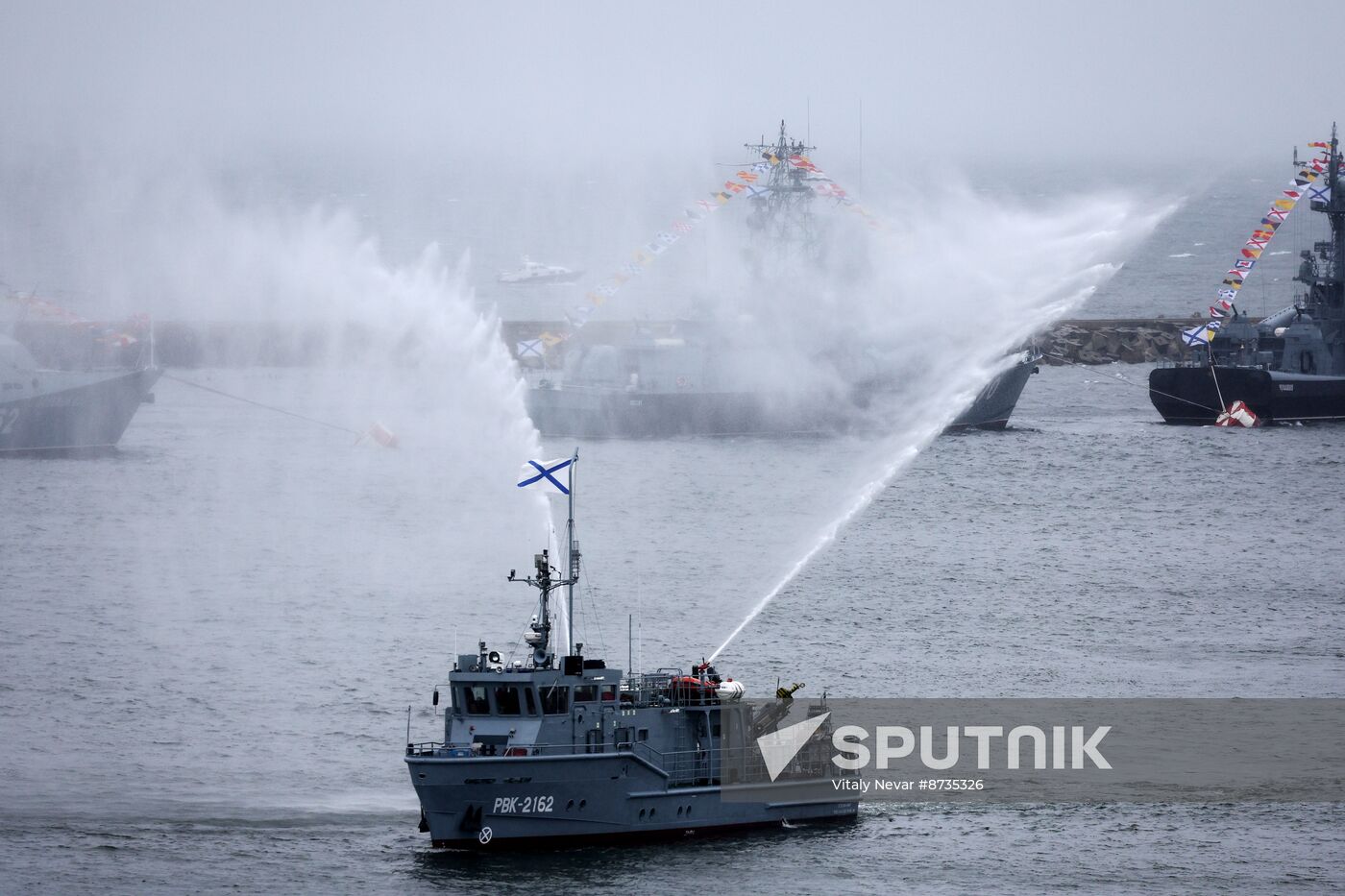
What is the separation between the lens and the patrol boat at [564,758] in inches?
1449

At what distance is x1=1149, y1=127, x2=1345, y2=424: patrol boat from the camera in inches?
4338

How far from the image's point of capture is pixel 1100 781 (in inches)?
1753

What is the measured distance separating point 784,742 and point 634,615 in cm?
1977

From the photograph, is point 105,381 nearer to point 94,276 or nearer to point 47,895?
point 94,276

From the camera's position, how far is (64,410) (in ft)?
340

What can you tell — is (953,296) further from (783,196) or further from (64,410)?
(64,410)

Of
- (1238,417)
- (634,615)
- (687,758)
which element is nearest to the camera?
(687,758)

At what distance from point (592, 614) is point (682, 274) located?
462ft

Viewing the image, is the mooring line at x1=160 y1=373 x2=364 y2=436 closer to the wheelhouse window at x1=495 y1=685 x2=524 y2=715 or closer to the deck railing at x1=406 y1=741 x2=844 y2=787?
the deck railing at x1=406 y1=741 x2=844 y2=787

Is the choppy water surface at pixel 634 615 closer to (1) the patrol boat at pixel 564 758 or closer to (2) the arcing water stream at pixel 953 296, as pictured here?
(1) the patrol boat at pixel 564 758

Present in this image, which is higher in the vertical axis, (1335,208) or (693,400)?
(1335,208)

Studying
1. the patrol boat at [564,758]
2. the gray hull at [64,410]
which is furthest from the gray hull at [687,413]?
the patrol boat at [564,758]

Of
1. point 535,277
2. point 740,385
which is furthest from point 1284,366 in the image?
point 535,277

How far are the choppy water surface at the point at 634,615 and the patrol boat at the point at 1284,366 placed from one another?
2.43 m
